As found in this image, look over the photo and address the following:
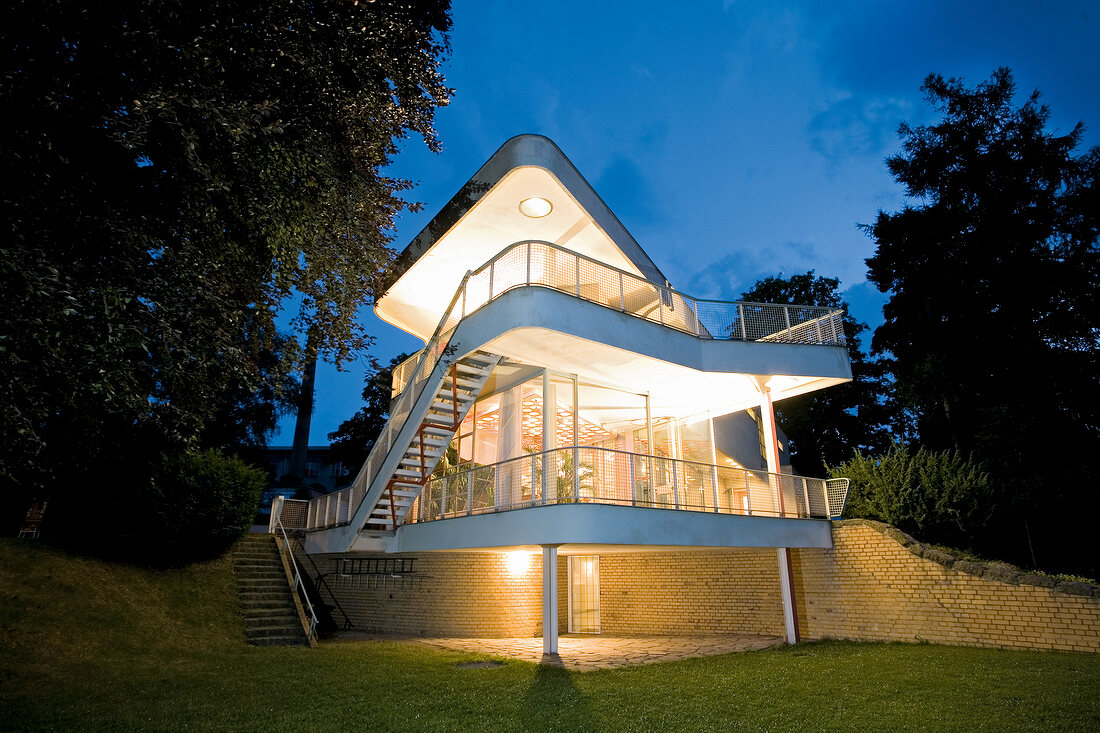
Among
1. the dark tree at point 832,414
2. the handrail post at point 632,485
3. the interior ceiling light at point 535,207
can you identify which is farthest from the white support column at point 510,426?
the dark tree at point 832,414

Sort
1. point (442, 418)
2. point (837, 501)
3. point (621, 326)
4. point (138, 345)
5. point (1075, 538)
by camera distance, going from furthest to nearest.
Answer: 1. point (1075, 538)
2. point (837, 501)
3. point (442, 418)
4. point (621, 326)
5. point (138, 345)

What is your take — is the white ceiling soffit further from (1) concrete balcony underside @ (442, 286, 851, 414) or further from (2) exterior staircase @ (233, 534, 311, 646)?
(2) exterior staircase @ (233, 534, 311, 646)

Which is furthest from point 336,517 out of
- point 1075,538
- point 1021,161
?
point 1021,161

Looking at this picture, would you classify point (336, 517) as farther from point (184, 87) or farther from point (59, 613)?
point (184, 87)

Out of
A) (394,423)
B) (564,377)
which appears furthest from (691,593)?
(394,423)

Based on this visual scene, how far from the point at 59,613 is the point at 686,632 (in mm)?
12275

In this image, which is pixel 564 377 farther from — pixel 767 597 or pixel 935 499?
pixel 935 499

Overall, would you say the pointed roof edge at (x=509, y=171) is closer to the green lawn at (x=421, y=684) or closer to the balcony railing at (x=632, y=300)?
the balcony railing at (x=632, y=300)

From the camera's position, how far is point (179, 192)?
6027mm

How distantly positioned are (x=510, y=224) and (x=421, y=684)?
9830 millimetres

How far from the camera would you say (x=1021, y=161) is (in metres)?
22.9

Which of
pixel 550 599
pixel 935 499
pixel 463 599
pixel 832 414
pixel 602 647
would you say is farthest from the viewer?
pixel 832 414

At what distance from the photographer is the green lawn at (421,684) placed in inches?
227

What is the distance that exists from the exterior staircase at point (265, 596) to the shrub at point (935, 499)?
39.8 ft
